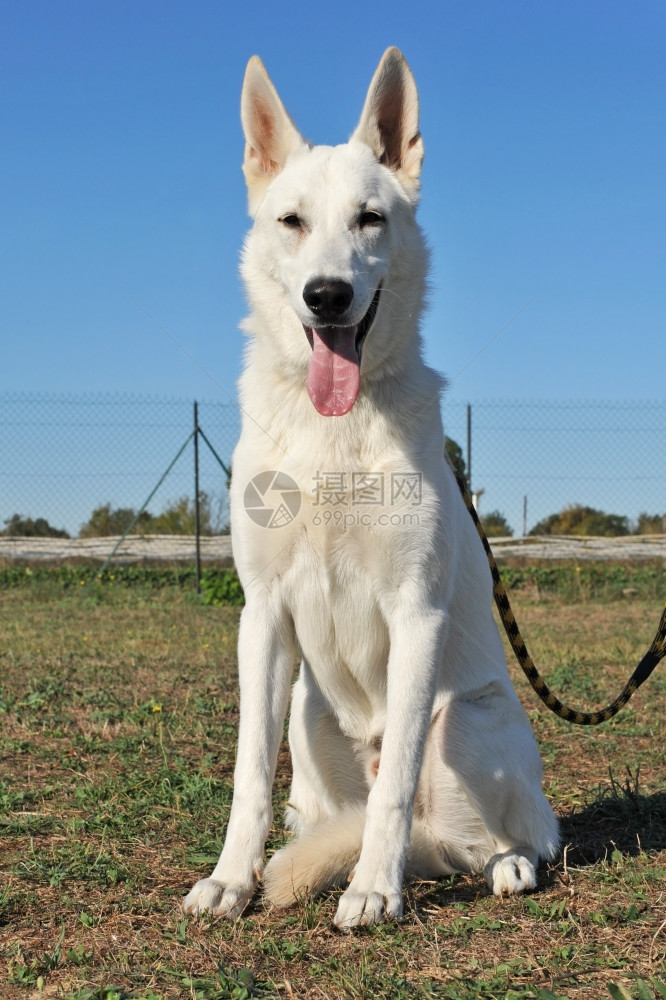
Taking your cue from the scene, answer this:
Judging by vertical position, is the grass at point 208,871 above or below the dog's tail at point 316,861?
below

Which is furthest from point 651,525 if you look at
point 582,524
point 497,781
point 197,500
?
point 497,781

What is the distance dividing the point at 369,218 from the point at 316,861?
1.80m

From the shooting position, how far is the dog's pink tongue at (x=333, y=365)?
2.58 m

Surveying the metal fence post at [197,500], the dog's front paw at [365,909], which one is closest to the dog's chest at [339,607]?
the dog's front paw at [365,909]

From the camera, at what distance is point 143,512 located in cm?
1148

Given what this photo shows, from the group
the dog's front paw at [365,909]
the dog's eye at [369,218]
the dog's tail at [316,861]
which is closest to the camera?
the dog's front paw at [365,909]

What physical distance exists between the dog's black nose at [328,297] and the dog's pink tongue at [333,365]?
0.10m

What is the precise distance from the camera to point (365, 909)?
227 centimetres

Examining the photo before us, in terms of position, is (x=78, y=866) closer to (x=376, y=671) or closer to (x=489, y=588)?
(x=376, y=671)

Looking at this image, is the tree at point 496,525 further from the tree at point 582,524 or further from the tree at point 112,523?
the tree at point 112,523

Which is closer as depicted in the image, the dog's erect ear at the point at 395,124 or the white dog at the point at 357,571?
the white dog at the point at 357,571

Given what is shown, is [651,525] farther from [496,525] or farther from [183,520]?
[183,520]

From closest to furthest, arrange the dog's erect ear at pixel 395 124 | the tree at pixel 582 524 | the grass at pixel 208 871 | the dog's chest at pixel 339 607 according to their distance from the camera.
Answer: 1. the grass at pixel 208 871
2. the dog's chest at pixel 339 607
3. the dog's erect ear at pixel 395 124
4. the tree at pixel 582 524

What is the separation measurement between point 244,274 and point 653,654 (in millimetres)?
1916
